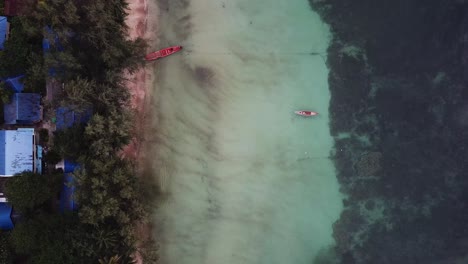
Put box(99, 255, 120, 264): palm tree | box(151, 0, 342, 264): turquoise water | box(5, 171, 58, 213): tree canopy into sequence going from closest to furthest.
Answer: box(99, 255, 120, 264): palm tree
box(5, 171, 58, 213): tree canopy
box(151, 0, 342, 264): turquoise water

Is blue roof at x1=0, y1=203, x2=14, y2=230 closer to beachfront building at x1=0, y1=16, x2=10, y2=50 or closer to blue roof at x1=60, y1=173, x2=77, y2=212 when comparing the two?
blue roof at x1=60, y1=173, x2=77, y2=212

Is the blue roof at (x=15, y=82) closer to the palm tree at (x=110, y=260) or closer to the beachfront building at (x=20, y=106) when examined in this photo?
the beachfront building at (x=20, y=106)

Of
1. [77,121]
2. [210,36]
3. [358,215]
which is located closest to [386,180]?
[358,215]

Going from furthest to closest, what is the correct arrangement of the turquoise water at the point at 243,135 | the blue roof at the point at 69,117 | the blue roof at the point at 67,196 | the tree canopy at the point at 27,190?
the turquoise water at the point at 243,135
the blue roof at the point at 67,196
the blue roof at the point at 69,117
the tree canopy at the point at 27,190

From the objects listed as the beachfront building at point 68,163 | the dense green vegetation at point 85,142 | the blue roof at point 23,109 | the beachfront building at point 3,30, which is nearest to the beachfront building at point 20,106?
the blue roof at point 23,109

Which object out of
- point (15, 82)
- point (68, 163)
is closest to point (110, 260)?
point (68, 163)

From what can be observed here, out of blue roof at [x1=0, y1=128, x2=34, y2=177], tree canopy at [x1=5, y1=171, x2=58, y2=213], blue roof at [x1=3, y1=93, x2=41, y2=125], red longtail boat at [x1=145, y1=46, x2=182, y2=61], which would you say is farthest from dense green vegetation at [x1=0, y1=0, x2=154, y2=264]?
Answer: red longtail boat at [x1=145, y1=46, x2=182, y2=61]
